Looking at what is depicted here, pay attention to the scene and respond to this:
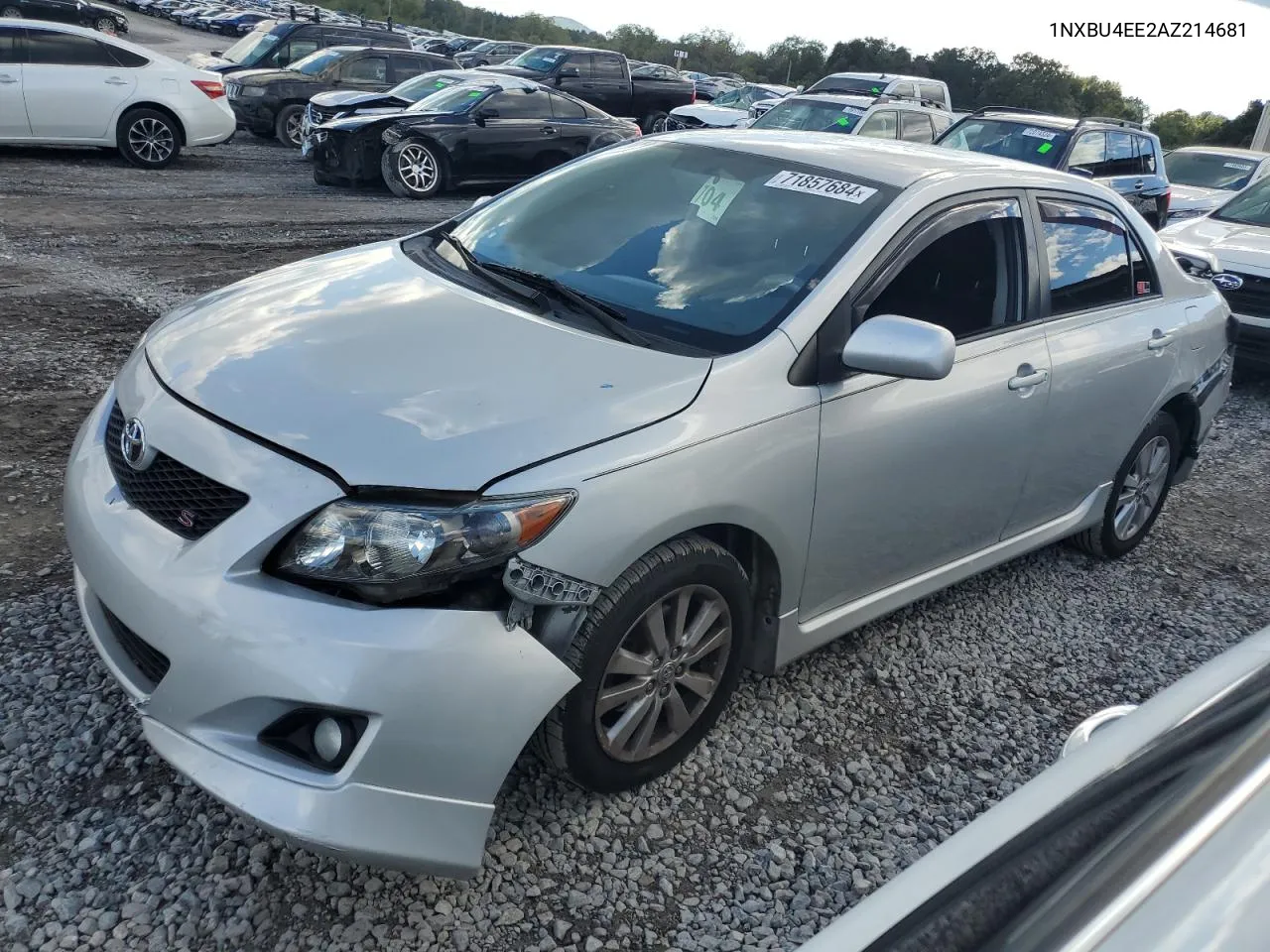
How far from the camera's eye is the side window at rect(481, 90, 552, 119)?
1320 cm

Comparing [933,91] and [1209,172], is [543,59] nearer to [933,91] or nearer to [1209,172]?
[933,91]

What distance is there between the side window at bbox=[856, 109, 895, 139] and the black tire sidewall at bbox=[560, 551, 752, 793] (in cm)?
→ 1079

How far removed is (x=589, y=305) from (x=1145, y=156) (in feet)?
36.7

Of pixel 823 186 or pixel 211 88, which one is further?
pixel 211 88

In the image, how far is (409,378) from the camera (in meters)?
2.64

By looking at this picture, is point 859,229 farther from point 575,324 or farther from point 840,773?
point 840,773

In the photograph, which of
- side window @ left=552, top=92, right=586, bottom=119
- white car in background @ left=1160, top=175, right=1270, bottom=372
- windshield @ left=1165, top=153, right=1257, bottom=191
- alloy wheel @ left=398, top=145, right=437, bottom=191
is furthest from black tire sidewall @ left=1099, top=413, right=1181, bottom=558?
windshield @ left=1165, top=153, right=1257, bottom=191

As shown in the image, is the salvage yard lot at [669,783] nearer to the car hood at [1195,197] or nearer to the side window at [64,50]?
the side window at [64,50]

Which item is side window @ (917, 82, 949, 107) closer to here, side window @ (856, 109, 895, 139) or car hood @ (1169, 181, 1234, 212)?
car hood @ (1169, 181, 1234, 212)

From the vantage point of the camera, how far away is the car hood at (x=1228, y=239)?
25.7ft

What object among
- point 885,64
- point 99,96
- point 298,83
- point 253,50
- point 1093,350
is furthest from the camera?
point 885,64

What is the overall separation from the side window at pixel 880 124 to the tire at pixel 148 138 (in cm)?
830

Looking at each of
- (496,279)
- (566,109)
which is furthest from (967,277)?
(566,109)

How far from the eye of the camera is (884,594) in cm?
344
